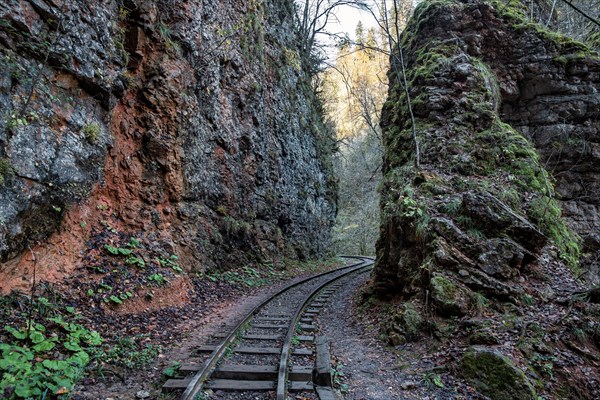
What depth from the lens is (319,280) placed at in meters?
13.3

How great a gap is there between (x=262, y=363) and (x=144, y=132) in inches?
276

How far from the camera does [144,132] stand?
29.7 ft

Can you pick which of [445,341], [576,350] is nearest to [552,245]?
[576,350]

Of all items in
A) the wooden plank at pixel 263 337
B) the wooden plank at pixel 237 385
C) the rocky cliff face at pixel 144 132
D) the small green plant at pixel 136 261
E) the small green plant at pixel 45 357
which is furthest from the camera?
the small green plant at pixel 136 261

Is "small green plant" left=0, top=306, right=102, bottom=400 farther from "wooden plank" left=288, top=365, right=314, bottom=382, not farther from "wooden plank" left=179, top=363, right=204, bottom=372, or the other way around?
"wooden plank" left=288, top=365, right=314, bottom=382

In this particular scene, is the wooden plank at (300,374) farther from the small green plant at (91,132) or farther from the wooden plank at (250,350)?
the small green plant at (91,132)

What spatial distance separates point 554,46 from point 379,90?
16837mm

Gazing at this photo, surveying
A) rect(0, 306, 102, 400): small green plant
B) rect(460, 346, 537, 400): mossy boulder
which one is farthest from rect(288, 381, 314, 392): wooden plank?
rect(0, 306, 102, 400): small green plant

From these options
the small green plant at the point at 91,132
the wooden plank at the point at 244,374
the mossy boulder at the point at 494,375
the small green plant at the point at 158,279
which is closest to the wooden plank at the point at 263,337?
the wooden plank at the point at 244,374

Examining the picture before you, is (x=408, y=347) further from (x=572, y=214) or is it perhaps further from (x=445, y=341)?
(x=572, y=214)

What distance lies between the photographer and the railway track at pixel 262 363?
4215 mm

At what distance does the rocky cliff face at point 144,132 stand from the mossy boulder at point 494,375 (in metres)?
7.08

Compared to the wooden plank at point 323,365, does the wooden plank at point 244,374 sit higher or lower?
higher

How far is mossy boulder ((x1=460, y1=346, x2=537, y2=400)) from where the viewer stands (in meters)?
4.13
